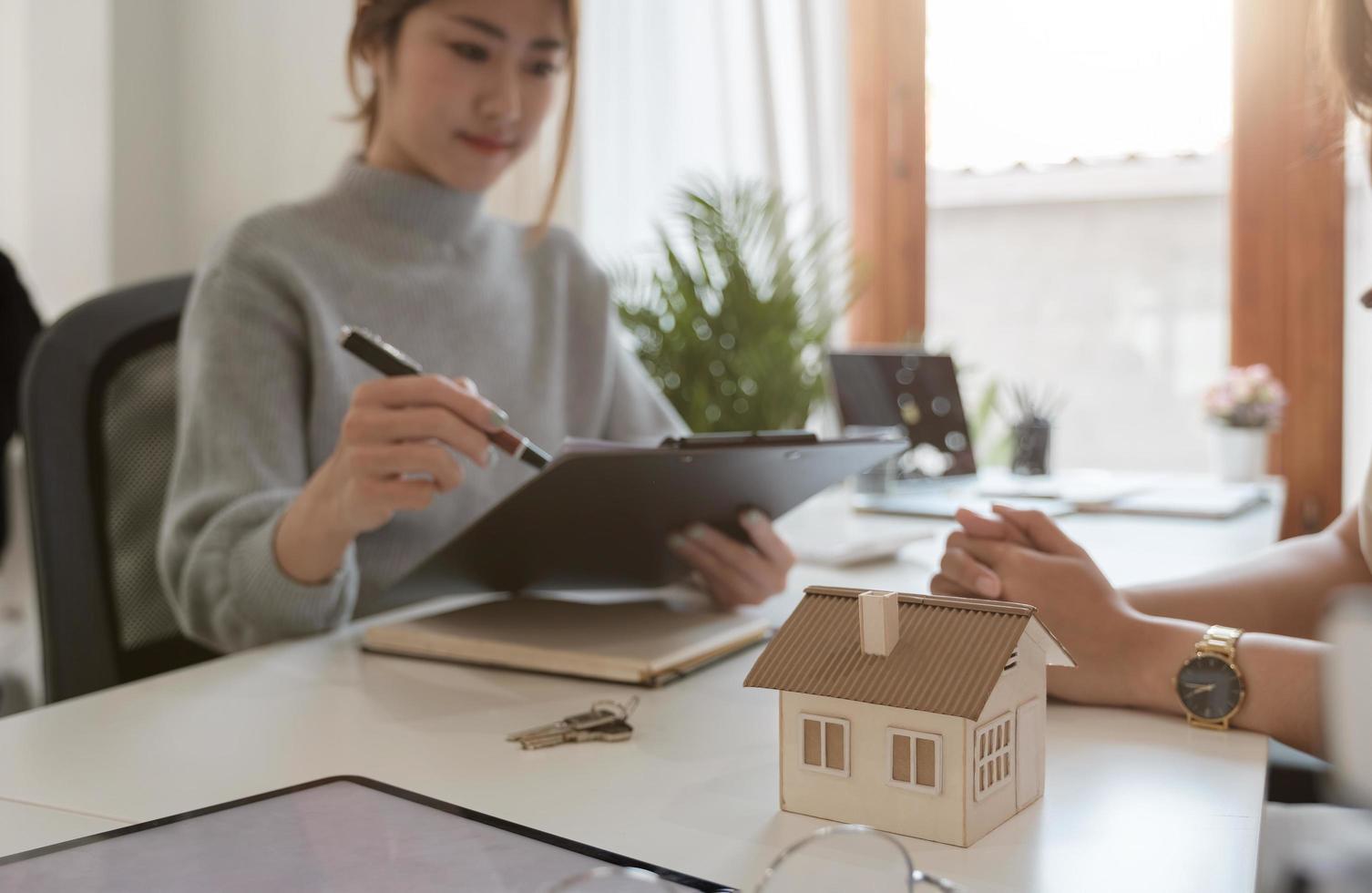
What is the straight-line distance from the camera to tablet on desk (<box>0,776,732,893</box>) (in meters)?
0.46

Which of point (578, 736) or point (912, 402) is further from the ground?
point (912, 402)

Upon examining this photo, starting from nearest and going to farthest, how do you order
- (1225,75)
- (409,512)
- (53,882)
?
(53,882) → (409,512) → (1225,75)

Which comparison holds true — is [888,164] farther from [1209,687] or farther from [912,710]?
[912,710]

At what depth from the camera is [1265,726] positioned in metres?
0.66

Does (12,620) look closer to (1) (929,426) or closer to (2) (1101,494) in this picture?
(1) (929,426)

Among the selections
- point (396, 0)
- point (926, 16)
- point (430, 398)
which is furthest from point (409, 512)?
point (926, 16)

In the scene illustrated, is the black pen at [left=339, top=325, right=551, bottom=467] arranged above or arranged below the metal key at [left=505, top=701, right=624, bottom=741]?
above

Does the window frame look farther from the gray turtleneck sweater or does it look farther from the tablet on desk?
the gray turtleneck sweater

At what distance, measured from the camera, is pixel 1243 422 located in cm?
223

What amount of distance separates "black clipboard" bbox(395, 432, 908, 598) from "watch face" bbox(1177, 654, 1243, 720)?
30cm

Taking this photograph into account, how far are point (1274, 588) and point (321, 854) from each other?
0.74 metres

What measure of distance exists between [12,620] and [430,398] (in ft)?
6.82

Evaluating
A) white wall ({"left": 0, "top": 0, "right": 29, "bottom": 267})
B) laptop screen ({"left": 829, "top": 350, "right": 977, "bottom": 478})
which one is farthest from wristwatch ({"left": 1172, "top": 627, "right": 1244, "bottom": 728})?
white wall ({"left": 0, "top": 0, "right": 29, "bottom": 267})

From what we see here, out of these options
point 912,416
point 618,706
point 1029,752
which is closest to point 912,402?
point 912,416
